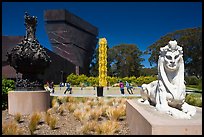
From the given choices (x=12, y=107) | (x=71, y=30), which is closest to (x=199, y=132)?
(x=12, y=107)

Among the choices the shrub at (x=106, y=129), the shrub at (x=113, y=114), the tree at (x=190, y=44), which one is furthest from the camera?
the tree at (x=190, y=44)

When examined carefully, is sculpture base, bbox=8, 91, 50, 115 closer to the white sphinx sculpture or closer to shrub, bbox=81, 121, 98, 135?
shrub, bbox=81, 121, 98, 135

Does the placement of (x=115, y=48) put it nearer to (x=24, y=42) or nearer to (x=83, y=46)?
(x=83, y=46)

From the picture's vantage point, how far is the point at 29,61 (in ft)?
31.9

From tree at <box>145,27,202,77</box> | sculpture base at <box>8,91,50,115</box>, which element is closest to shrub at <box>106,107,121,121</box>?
sculpture base at <box>8,91,50,115</box>

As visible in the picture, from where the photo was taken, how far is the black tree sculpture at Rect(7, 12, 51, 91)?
9695 mm

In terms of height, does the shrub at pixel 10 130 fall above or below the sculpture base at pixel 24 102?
below

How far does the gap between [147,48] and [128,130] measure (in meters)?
45.8

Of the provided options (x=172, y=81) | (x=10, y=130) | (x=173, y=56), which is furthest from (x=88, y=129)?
(x=173, y=56)

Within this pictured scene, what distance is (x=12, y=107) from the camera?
9.19 metres

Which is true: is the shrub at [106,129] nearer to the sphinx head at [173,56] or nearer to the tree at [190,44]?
the sphinx head at [173,56]

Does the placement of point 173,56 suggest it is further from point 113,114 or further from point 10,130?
point 10,130

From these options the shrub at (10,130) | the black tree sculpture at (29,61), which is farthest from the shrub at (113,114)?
the black tree sculpture at (29,61)

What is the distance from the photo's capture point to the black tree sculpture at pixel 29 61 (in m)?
9.70
